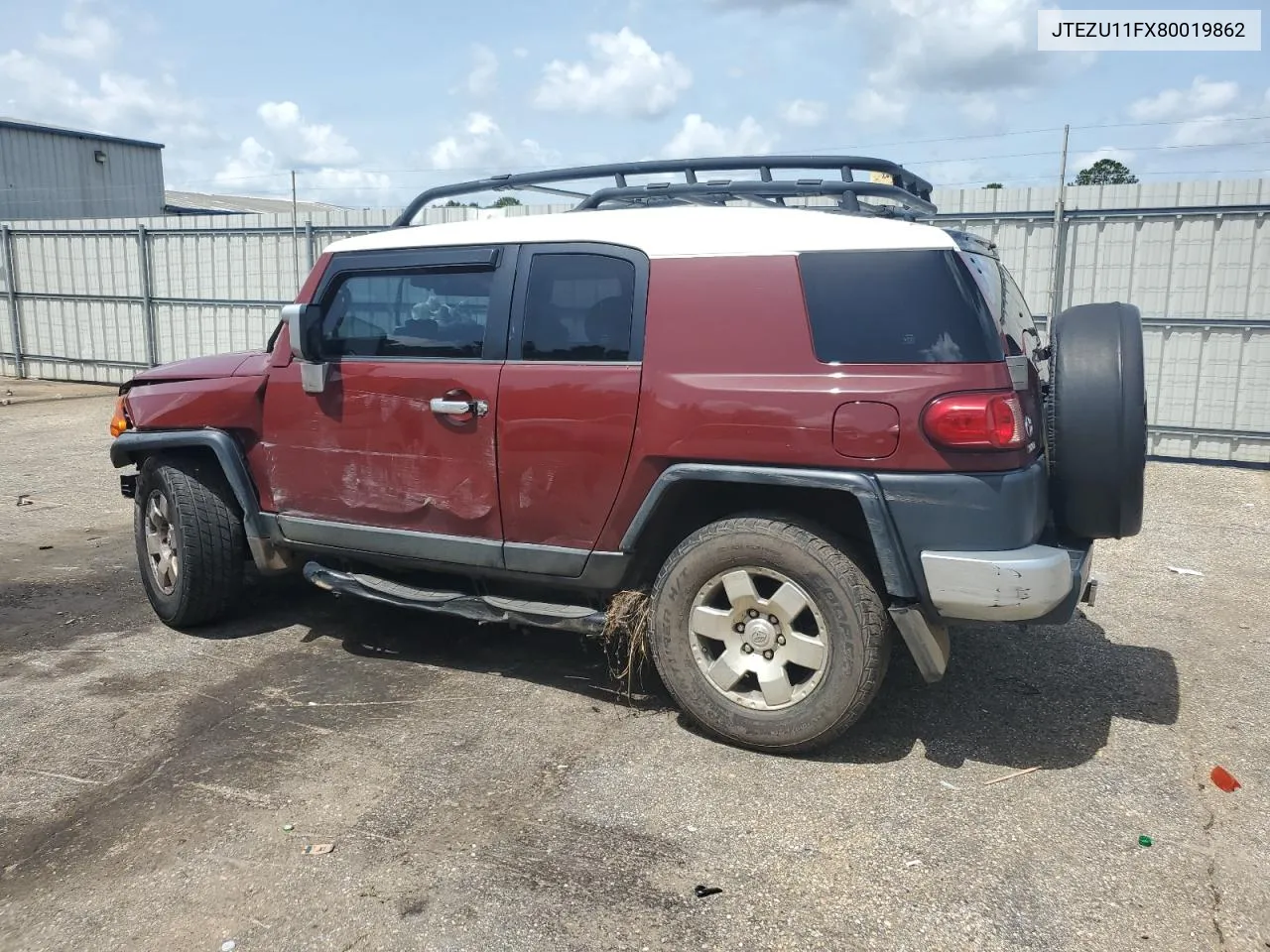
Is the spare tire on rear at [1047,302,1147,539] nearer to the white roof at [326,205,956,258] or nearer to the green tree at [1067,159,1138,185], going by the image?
the white roof at [326,205,956,258]

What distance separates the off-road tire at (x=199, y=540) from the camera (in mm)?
4793

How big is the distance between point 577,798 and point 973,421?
70.5 inches

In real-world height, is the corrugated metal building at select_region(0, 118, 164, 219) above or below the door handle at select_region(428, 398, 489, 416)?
above

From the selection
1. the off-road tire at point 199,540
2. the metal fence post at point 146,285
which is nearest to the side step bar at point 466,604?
the off-road tire at point 199,540

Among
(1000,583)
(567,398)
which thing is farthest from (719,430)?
(1000,583)

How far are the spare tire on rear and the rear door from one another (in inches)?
59.4

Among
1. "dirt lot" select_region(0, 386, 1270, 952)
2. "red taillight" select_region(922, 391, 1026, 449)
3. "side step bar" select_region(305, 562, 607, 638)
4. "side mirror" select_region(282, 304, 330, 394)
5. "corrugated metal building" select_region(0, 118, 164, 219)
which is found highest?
"corrugated metal building" select_region(0, 118, 164, 219)

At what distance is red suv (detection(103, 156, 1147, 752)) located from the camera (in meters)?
3.30

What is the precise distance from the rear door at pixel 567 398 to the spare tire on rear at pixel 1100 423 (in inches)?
59.4

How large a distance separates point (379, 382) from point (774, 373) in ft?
5.78

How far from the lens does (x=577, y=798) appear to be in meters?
3.35

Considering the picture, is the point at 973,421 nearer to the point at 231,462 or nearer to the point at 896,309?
the point at 896,309

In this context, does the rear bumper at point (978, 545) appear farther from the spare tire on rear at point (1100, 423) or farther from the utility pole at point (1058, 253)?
the utility pole at point (1058, 253)

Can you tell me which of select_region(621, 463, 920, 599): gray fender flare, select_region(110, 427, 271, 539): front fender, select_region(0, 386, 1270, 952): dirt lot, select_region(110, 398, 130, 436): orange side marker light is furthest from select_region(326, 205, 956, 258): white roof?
select_region(110, 398, 130, 436): orange side marker light
